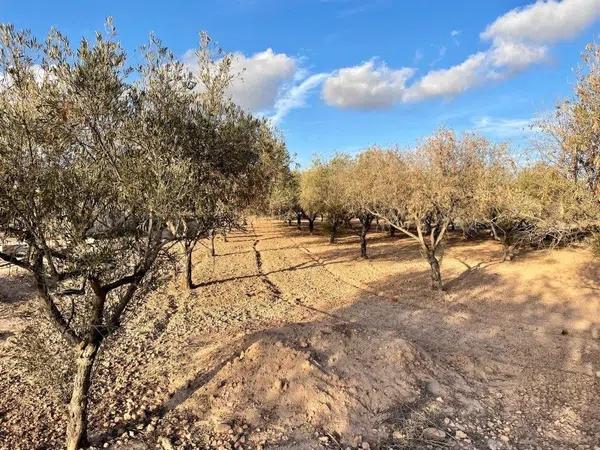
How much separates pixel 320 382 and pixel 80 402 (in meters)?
5.21

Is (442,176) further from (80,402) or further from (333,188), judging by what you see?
(80,402)

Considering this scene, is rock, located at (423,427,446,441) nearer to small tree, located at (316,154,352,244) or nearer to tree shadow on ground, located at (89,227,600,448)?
Answer: tree shadow on ground, located at (89,227,600,448)

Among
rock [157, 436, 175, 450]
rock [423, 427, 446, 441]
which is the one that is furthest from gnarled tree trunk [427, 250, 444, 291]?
rock [157, 436, 175, 450]

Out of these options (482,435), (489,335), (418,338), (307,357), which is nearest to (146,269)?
(307,357)

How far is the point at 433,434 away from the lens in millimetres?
9375

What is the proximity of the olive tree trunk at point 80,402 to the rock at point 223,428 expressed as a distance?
8.20 ft

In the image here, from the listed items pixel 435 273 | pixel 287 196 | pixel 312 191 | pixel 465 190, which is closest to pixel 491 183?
pixel 465 190

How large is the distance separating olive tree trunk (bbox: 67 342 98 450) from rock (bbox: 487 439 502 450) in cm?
817

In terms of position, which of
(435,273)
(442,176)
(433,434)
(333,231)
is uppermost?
(442,176)

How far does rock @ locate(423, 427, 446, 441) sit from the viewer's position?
9.28 m

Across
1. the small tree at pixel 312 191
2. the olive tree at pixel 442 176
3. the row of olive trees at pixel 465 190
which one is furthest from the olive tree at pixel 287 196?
the olive tree at pixel 442 176

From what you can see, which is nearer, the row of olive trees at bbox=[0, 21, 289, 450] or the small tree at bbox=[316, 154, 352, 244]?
the row of olive trees at bbox=[0, 21, 289, 450]

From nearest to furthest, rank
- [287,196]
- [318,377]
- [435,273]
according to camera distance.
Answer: [318,377]
[435,273]
[287,196]

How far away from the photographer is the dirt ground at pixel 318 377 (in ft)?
30.0
